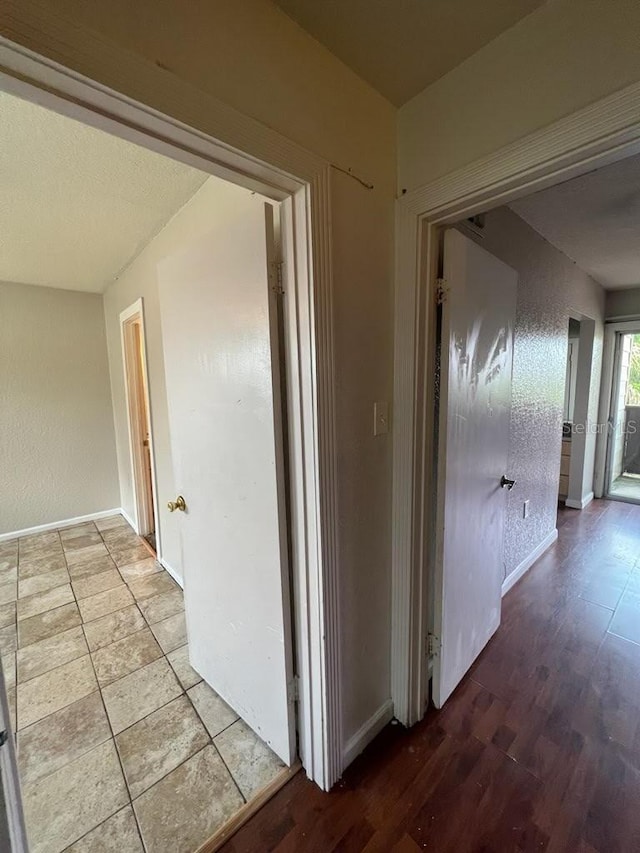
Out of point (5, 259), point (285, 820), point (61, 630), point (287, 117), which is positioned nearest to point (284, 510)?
point (285, 820)

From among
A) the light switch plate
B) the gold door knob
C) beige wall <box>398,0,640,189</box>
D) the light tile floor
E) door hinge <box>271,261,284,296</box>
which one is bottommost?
the light tile floor

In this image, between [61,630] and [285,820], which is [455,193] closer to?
[285,820]

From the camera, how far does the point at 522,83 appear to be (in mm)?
959

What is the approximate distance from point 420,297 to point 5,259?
3.10m

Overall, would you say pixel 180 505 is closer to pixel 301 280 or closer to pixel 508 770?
pixel 301 280

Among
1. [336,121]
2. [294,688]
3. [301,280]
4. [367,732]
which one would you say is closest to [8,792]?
[294,688]

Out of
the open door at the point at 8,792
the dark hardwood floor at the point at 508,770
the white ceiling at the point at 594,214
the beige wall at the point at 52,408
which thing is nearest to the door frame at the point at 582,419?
the white ceiling at the point at 594,214

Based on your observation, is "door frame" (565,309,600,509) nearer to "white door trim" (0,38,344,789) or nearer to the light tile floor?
"white door trim" (0,38,344,789)

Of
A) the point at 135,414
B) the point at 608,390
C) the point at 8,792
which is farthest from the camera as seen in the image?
the point at 608,390

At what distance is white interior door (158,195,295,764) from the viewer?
1.15 m

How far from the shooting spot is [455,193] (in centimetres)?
111

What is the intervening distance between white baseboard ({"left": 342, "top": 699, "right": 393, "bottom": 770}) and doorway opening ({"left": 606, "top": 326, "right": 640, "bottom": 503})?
4181 millimetres

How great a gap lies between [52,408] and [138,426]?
3.36 ft

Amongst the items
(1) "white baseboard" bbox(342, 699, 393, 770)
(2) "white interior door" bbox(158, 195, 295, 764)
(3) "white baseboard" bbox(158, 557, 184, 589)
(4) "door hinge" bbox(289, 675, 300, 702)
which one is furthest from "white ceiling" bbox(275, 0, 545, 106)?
(3) "white baseboard" bbox(158, 557, 184, 589)
